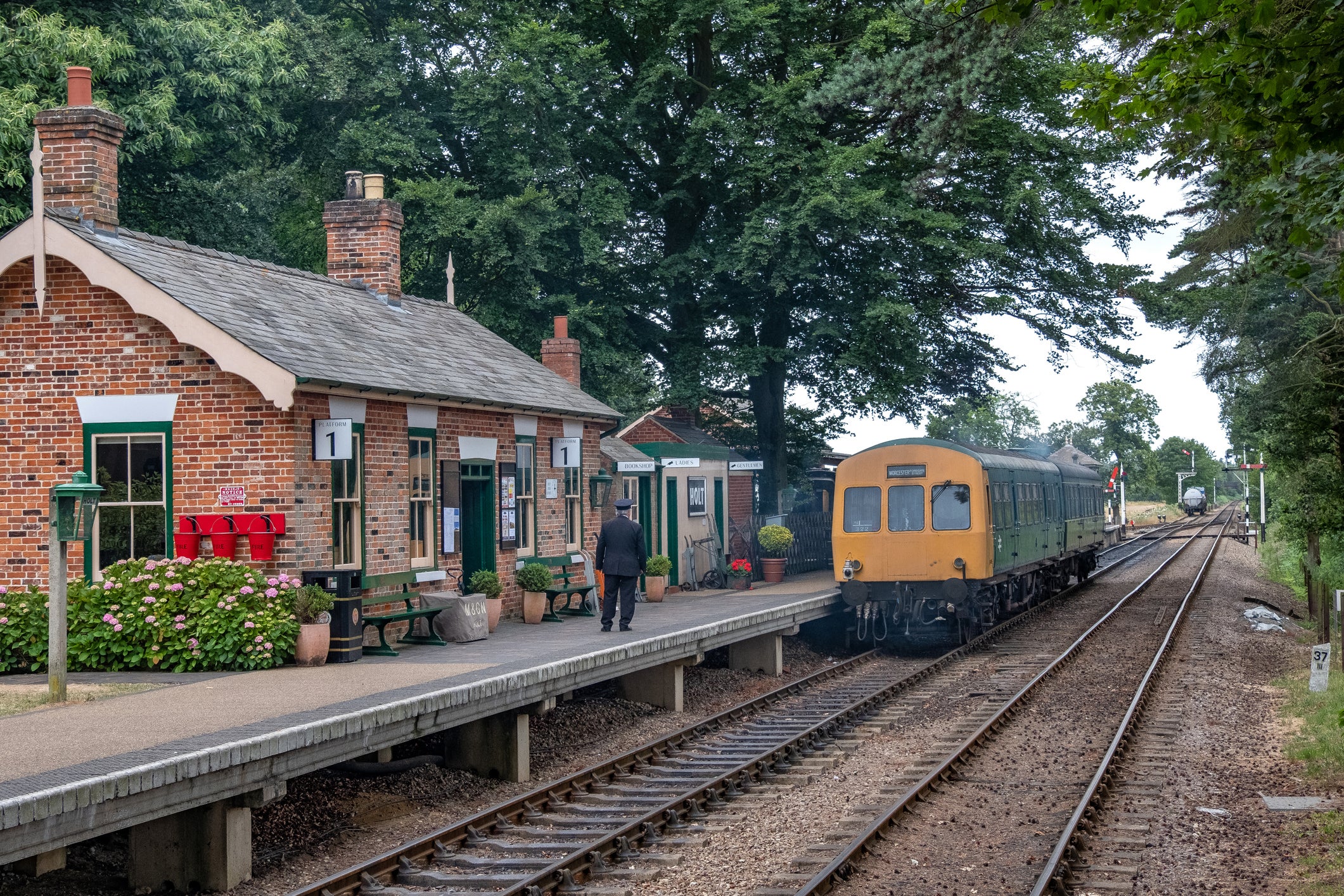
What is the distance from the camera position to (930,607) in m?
19.3

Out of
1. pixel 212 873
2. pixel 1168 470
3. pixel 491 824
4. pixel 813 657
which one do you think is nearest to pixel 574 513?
pixel 813 657

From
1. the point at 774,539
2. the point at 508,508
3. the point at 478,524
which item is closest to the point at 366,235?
the point at 508,508

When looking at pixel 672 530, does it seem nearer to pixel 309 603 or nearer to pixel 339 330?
pixel 339 330

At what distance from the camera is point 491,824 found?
9.14m

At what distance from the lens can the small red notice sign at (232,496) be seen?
12641 millimetres

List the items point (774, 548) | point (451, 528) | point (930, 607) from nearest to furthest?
1. point (451, 528)
2. point (930, 607)
3. point (774, 548)

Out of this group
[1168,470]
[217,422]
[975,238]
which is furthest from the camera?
[1168,470]

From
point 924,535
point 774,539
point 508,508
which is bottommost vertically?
point 774,539

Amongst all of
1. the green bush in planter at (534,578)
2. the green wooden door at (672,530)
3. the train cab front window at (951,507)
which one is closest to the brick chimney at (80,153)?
the green bush in planter at (534,578)

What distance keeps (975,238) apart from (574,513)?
11.8 metres

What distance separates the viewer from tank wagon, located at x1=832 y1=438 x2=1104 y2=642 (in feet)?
60.8

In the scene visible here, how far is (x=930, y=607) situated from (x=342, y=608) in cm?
976

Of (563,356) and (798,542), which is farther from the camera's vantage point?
(798,542)

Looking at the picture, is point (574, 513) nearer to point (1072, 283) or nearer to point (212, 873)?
point (212, 873)
